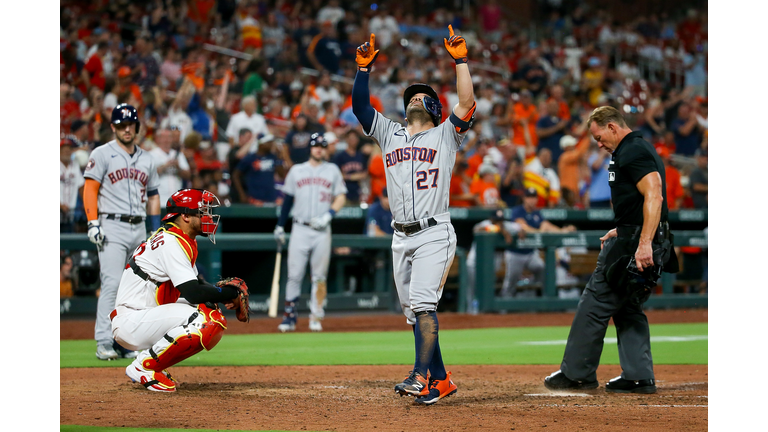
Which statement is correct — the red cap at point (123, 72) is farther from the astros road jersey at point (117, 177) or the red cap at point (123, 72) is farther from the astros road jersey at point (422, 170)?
the astros road jersey at point (422, 170)

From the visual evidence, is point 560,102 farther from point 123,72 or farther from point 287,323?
point 287,323

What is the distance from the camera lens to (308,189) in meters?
8.82

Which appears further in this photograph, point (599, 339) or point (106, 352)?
point (106, 352)

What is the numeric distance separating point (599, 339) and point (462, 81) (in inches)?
79.1

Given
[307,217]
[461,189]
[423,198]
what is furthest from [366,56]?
[461,189]

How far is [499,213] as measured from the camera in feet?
36.3

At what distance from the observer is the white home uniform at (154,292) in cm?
471

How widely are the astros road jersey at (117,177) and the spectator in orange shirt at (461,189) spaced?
619 cm

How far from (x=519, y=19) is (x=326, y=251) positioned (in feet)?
48.0

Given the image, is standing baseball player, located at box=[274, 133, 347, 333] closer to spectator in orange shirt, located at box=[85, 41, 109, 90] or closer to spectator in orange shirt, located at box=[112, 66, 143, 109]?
spectator in orange shirt, located at box=[112, 66, 143, 109]

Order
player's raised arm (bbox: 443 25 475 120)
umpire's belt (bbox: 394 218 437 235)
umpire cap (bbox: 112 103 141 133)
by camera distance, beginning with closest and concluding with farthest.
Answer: player's raised arm (bbox: 443 25 475 120) < umpire's belt (bbox: 394 218 437 235) < umpire cap (bbox: 112 103 141 133)

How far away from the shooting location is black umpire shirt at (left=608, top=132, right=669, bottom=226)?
498 cm

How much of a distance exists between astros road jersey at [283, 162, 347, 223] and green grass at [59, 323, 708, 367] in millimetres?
1378

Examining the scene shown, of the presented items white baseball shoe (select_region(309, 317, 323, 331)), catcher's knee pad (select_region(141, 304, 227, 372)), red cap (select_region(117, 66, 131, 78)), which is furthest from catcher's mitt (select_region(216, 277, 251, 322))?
red cap (select_region(117, 66, 131, 78))
